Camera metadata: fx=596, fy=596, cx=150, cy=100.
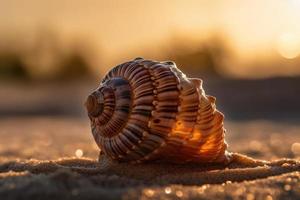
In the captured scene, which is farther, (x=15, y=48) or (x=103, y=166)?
(x=15, y=48)

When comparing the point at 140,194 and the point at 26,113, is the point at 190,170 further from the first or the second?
the point at 26,113

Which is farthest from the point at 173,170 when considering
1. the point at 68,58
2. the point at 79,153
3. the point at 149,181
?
the point at 68,58

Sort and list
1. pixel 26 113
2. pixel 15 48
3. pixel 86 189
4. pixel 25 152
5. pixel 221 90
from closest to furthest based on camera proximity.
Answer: pixel 86 189 < pixel 25 152 < pixel 26 113 < pixel 221 90 < pixel 15 48

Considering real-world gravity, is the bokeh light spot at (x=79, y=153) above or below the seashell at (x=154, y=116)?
below

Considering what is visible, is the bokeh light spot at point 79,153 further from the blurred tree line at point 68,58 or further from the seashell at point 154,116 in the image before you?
the blurred tree line at point 68,58

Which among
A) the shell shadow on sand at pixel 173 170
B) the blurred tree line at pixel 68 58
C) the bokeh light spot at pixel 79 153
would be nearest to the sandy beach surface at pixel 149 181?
the shell shadow on sand at pixel 173 170

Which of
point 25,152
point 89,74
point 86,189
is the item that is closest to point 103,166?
point 86,189

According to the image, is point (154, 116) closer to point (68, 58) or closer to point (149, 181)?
point (149, 181)

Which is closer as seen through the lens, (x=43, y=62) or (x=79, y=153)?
(x=79, y=153)
